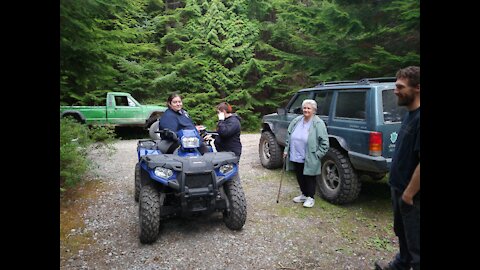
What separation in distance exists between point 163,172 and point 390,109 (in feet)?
9.32

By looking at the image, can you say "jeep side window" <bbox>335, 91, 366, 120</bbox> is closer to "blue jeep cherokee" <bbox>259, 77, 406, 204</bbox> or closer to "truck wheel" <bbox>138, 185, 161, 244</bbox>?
"blue jeep cherokee" <bbox>259, 77, 406, 204</bbox>

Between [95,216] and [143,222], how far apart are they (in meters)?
1.34

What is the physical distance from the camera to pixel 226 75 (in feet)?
45.1

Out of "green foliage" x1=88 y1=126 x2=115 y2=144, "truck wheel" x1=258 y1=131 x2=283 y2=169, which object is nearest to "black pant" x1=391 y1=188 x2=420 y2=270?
"truck wheel" x1=258 y1=131 x2=283 y2=169

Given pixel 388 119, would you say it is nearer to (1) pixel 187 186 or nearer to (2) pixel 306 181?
(2) pixel 306 181

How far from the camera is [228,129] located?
4.39m

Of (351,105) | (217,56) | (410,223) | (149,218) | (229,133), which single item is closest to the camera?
(410,223)

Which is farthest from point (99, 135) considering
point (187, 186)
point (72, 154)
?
point (187, 186)

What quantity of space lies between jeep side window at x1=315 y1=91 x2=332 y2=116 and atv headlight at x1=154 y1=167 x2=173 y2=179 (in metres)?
2.75

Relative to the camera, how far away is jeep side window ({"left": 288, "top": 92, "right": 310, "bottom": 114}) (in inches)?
220

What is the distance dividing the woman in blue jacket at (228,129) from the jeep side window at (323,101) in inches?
56.8

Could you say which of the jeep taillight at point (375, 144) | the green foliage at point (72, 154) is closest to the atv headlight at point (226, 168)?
the jeep taillight at point (375, 144)

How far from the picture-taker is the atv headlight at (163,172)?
3275mm
